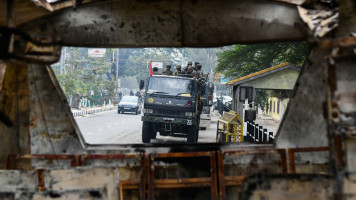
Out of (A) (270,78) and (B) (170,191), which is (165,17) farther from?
(A) (270,78)

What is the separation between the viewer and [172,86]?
45.9 feet

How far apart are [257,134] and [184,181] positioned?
8.37m

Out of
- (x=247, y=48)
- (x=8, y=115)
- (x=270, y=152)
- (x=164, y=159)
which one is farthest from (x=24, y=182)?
(x=247, y=48)

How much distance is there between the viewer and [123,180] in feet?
15.6

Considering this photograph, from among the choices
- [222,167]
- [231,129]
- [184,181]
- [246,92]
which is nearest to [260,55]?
[246,92]

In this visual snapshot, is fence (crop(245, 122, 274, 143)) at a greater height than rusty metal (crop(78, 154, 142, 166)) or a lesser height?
lesser

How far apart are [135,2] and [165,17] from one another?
0.43m

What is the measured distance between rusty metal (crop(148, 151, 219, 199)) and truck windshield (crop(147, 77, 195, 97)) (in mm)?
9161

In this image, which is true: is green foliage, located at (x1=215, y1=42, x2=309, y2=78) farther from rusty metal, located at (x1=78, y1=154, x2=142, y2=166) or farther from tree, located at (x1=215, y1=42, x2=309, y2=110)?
rusty metal, located at (x1=78, y1=154, x2=142, y2=166)

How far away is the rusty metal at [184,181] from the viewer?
462cm

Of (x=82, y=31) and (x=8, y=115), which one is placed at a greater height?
(x=82, y=31)

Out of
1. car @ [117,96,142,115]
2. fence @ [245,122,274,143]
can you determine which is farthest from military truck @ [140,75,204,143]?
car @ [117,96,142,115]

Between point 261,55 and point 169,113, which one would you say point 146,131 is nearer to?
point 169,113

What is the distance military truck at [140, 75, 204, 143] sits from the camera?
13.8 metres
